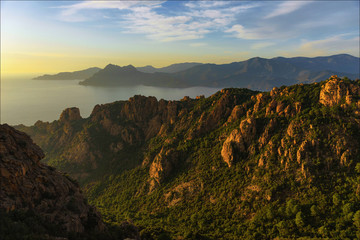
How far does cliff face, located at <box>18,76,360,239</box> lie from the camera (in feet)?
135

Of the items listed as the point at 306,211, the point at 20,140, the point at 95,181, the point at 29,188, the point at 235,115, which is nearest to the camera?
the point at 29,188

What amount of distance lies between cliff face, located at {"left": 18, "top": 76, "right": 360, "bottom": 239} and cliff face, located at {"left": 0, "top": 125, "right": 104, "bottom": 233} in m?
18.4

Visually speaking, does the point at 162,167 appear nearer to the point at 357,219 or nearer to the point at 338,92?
the point at 357,219

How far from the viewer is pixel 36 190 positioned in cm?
2781

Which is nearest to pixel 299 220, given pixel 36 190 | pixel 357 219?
pixel 357 219

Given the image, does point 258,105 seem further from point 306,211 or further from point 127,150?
point 127,150

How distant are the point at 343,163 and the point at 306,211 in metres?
14.3

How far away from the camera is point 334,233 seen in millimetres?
33750

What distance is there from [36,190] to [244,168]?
1912 inches

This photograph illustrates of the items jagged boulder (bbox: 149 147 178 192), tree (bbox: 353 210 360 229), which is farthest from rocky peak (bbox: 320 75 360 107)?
jagged boulder (bbox: 149 147 178 192)

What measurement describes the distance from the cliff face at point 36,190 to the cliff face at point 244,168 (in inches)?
723

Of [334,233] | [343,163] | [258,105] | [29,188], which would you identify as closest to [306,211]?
[334,233]

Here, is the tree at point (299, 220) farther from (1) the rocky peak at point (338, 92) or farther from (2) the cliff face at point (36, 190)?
(2) the cliff face at point (36, 190)

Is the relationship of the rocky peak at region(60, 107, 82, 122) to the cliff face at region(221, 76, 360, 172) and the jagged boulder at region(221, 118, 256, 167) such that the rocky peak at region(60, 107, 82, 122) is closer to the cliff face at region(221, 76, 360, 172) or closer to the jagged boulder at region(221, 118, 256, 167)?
the cliff face at region(221, 76, 360, 172)
